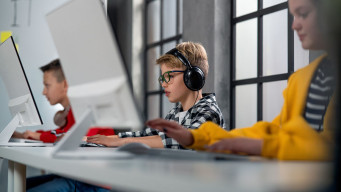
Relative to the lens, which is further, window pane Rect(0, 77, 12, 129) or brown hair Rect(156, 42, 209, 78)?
window pane Rect(0, 77, 12, 129)

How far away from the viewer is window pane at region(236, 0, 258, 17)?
11.4 ft

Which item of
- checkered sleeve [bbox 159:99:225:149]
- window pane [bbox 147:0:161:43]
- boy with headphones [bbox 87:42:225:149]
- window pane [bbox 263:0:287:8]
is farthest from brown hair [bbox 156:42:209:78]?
window pane [bbox 147:0:161:43]

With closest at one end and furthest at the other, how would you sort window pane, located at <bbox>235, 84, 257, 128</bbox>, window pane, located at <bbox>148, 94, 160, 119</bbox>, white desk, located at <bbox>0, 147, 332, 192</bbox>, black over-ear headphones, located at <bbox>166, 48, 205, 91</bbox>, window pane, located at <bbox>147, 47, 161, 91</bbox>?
1. white desk, located at <bbox>0, 147, 332, 192</bbox>
2. black over-ear headphones, located at <bbox>166, 48, 205, 91</bbox>
3. window pane, located at <bbox>235, 84, 257, 128</bbox>
4. window pane, located at <bbox>148, 94, 160, 119</bbox>
5. window pane, located at <bbox>147, 47, 161, 91</bbox>

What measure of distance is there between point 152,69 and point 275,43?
2.33m

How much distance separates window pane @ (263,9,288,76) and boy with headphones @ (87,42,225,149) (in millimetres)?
1428

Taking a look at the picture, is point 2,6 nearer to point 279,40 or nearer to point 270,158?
point 279,40

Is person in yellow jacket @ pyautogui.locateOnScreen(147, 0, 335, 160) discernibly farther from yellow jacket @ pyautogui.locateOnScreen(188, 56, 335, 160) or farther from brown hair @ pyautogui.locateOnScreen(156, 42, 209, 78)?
brown hair @ pyautogui.locateOnScreen(156, 42, 209, 78)

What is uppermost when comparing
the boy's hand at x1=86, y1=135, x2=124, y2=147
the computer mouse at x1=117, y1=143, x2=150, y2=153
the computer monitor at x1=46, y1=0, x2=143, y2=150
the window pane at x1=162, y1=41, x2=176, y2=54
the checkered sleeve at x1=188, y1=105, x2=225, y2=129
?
the computer monitor at x1=46, y1=0, x2=143, y2=150

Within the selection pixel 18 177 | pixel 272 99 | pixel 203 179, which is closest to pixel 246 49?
pixel 272 99

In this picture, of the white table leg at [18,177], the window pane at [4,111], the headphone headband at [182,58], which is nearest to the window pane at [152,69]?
the window pane at [4,111]

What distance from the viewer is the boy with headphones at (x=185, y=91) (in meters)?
1.67

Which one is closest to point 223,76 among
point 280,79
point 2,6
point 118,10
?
point 280,79

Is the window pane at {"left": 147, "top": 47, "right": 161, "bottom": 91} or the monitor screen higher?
the monitor screen

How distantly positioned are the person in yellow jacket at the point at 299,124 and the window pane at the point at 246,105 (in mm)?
2423
